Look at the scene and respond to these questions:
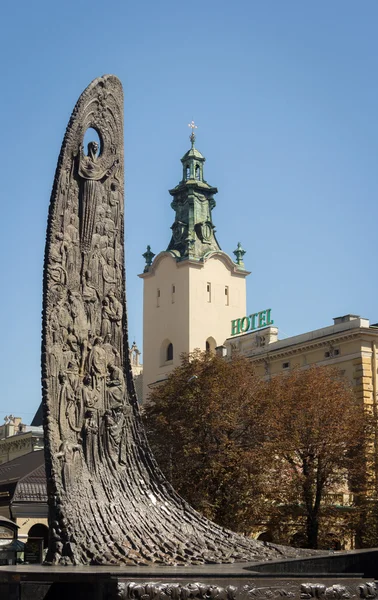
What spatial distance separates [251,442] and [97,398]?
1359cm

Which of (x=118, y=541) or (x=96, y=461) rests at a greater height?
(x=96, y=461)

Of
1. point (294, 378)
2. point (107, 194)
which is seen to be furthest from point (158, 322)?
point (107, 194)

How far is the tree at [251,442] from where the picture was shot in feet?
98.7

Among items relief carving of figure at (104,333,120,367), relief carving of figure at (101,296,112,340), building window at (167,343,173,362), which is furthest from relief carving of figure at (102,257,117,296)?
building window at (167,343,173,362)

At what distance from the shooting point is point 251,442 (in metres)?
31.2

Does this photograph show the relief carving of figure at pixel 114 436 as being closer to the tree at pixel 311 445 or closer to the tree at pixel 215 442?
the tree at pixel 215 442

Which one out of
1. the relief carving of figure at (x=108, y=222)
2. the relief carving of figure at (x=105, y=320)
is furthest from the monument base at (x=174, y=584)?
the relief carving of figure at (x=108, y=222)

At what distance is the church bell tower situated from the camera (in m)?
60.1

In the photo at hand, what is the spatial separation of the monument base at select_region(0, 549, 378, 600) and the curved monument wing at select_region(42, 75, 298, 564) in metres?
1.32

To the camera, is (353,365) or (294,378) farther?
(353,365)

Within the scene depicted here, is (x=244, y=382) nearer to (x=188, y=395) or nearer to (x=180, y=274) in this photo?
(x=188, y=395)

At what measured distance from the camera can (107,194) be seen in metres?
19.5

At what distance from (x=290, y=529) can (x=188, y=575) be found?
19713 millimetres

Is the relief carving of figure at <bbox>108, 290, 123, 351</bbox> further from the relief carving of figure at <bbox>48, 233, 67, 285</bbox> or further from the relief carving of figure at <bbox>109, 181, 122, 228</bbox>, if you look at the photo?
the relief carving of figure at <bbox>109, 181, 122, 228</bbox>
